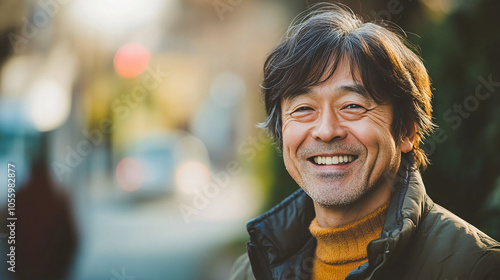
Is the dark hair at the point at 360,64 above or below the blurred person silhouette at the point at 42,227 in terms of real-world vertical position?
above

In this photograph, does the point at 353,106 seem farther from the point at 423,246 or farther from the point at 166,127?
the point at 166,127

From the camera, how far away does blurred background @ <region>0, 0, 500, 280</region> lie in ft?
8.29

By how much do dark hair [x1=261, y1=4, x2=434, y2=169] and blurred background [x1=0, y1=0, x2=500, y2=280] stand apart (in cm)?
43

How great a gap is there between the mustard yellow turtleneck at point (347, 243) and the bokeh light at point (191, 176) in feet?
26.6

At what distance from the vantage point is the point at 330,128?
6.42 ft

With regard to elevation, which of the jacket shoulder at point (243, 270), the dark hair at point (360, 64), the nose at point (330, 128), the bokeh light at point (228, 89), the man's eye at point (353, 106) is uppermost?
the bokeh light at point (228, 89)

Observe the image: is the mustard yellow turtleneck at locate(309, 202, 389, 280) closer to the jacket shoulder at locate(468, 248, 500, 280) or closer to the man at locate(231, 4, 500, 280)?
the man at locate(231, 4, 500, 280)

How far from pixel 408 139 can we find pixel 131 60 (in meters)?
9.56

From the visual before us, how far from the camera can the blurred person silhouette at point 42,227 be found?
4385 millimetres

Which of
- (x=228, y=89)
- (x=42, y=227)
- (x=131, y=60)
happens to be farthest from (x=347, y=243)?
(x=228, y=89)

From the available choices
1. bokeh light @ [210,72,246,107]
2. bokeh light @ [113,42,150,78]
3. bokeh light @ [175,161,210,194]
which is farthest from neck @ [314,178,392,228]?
bokeh light @ [210,72,246,107]

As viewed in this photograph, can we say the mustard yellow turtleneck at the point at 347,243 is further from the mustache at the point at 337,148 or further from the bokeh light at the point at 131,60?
the bokeh light at the point at 131,60

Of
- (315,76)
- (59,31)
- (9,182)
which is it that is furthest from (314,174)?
(59,31)

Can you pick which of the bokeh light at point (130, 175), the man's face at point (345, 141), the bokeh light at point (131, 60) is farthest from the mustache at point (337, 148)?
the bokeh light at point (130, 175)
